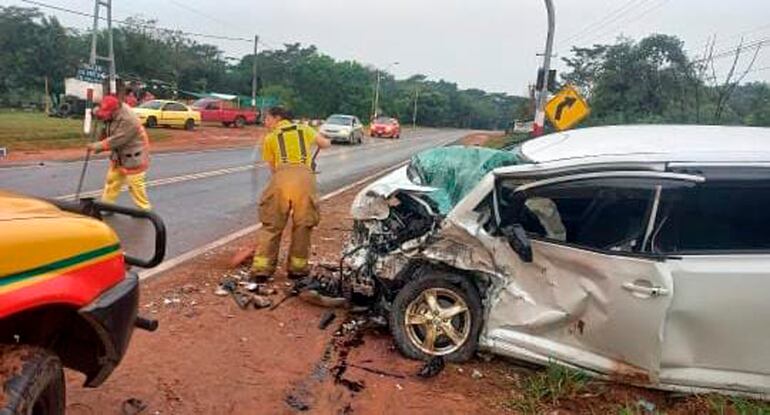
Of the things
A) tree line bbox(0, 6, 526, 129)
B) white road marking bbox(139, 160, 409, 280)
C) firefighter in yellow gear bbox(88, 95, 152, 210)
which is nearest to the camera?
white road marking bbox(139, 160, 409, 280)

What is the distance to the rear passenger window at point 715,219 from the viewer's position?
423cm

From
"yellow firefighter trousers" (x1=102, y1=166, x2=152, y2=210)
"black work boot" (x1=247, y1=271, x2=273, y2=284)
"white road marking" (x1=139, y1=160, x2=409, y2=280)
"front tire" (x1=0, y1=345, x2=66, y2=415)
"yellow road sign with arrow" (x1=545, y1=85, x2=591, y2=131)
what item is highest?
"yellow road sign with arrow" (x1=545, y1=85, x2=591, y2=131)

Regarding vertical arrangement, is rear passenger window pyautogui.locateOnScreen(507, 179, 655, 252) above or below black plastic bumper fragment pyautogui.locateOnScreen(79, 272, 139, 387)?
above

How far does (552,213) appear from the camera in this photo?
496 centimetres

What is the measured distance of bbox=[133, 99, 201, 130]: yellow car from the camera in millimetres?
35562

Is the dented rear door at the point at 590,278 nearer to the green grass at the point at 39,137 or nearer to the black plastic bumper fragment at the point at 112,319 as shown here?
the black plastic bumper fragment at the point at 112,319

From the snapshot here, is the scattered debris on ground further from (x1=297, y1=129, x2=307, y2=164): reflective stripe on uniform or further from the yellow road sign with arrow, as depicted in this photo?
the yellow road sign with arrow

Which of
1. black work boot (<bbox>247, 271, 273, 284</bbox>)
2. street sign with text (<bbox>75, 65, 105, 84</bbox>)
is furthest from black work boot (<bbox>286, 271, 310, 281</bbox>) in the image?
street sign with text (<bbox>75, 65, 105, 84</bbox>)

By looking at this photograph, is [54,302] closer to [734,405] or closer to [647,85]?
[734,405]

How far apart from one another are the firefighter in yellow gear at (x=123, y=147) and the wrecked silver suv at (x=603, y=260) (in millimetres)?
5237

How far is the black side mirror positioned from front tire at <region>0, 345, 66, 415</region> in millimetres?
2762

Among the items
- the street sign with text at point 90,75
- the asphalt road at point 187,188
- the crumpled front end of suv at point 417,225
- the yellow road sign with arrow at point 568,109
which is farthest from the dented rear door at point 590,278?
the street sign with text at point 90,75

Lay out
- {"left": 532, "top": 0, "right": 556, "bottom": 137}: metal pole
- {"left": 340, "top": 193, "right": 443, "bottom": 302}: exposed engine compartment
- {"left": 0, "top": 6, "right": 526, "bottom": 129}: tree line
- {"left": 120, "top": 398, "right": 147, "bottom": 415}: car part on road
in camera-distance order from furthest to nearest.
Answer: {"left": 0, "top": 6, "right": 526, "bottom": 129}: tree line < {"left": 532, "top": 0, "right": 556, "bottom": 137}: metal pole < {"left": 340, "top": 193, "right": 443, "bottom": 302}: exposed engine compartment < {"left": 120, "top": 398, "right": 147, "bottom": 415}: car part on road

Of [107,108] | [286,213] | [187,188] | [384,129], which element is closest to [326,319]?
[286,213]
